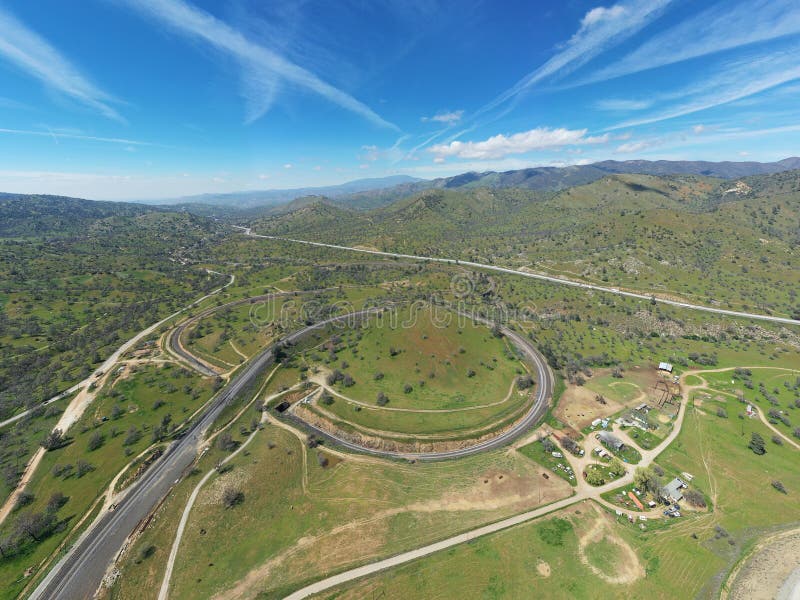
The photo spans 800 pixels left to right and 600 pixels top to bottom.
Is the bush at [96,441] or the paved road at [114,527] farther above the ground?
the bush at [96,441]

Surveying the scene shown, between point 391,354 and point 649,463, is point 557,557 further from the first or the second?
point 391,354

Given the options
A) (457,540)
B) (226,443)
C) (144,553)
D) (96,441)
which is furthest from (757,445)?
(96,441)

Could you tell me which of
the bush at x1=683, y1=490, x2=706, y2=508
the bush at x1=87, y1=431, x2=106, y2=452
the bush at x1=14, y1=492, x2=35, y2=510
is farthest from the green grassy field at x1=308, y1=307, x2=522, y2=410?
the bush at x1=14, y1=492, x2=35, y2=510

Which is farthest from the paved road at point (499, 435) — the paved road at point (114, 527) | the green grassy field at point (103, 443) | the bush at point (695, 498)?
the green grassy field at point (103, 443)

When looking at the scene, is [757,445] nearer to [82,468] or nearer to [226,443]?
[226,443]

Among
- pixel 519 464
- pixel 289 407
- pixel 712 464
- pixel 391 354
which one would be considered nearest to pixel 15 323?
pixel 289 407

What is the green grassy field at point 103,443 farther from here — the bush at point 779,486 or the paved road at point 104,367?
the bush at point 779,486
